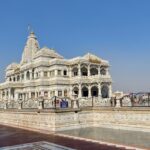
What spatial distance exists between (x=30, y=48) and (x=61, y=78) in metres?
18.7

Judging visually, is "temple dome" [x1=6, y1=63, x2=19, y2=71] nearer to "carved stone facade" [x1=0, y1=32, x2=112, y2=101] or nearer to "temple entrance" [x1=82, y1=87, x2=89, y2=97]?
"carved stone facade" [x1=0, y1=32, x2=112, y2=101]

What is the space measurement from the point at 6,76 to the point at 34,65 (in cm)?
1843

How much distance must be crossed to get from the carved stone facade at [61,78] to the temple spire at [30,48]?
25.5 ft

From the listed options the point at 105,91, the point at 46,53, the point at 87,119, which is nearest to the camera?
the point at 87,119

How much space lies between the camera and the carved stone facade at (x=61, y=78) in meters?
51.0

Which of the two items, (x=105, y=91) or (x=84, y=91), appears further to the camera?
(x=84, y=91)

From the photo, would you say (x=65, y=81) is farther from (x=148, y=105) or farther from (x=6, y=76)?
(x=148, y=105)

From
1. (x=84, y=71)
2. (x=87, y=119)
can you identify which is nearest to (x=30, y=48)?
(x=84, y=71)

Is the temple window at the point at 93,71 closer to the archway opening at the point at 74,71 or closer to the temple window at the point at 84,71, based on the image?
the temple window at the point at 84,71

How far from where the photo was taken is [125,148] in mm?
13570

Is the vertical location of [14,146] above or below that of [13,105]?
below

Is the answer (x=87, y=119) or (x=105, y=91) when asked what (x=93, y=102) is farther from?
(x=105, y=91)

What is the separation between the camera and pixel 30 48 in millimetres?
66750

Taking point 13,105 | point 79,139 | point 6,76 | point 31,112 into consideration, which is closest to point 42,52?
point 6,76
